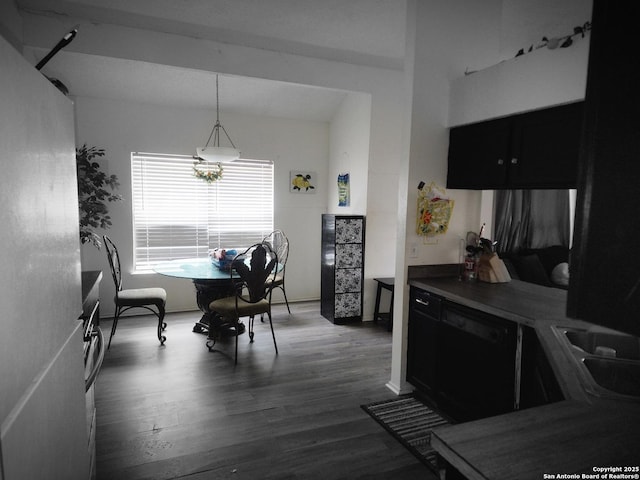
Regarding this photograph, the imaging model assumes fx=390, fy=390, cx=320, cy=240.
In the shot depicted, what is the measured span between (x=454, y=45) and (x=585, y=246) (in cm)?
269

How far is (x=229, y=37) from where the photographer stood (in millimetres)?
3396

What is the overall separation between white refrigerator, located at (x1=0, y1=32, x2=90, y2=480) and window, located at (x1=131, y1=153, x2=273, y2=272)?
3938 millimetres

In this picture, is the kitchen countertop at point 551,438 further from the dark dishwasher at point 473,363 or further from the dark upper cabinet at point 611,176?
the dark dishwasher at point 473,363

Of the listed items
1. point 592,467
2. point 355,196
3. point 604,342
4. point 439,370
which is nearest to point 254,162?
point 355,196

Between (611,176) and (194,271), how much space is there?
12.1 ft

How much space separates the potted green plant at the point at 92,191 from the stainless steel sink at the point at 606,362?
12.7 feet

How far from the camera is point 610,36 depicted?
569 millimetres

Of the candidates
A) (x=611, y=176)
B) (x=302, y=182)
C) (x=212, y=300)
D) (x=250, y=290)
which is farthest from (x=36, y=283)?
A: (x=302, y=182)

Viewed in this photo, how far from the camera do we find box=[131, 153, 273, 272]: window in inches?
189

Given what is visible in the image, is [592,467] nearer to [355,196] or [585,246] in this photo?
[585,246]

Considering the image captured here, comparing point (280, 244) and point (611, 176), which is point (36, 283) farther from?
point (280, 244)

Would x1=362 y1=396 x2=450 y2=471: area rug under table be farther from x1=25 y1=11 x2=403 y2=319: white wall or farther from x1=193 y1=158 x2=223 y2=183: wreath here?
x1=193 y1=158 x2=223 y2=183: wreath

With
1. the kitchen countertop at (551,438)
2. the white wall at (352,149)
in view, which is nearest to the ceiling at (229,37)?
the white wall at (352,149)

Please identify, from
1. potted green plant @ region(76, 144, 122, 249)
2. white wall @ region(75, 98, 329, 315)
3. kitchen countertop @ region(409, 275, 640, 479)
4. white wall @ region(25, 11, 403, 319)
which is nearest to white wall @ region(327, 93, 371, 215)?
white wall @ region(25, 11, 403, 319)
